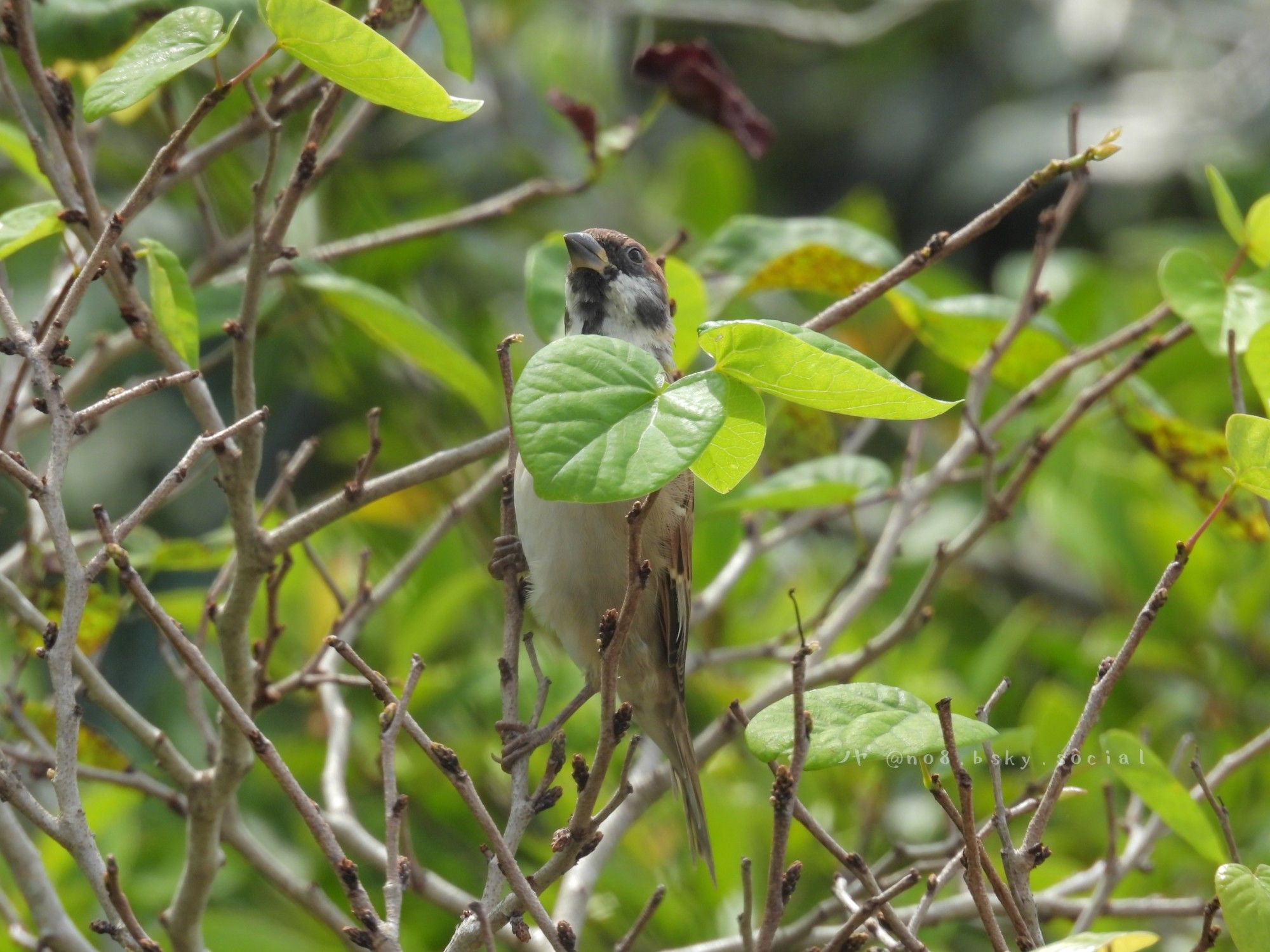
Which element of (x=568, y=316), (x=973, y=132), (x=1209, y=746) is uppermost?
(x=568, y=316)

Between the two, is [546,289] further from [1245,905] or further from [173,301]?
[1245,905]

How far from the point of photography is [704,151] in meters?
4.80

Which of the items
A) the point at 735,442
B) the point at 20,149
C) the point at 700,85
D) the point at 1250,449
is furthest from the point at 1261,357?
the point at 20,149

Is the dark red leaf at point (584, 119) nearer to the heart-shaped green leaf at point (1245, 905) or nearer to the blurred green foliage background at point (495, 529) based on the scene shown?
the blurred green foliage background at point (495, 529)

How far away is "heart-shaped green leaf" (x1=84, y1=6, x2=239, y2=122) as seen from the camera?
163 cm

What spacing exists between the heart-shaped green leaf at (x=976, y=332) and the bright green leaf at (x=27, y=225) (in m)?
1.55

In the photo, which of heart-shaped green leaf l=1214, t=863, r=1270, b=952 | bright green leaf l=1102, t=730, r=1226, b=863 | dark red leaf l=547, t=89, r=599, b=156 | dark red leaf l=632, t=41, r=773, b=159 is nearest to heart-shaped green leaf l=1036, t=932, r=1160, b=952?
heart-shaped green leaf l=1214, t=863, r=1270, b=952

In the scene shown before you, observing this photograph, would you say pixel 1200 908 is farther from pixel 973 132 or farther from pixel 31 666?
pixel 973 132

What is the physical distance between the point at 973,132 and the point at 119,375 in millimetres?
4953

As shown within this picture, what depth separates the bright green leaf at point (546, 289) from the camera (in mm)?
2770

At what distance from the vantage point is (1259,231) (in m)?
2.44

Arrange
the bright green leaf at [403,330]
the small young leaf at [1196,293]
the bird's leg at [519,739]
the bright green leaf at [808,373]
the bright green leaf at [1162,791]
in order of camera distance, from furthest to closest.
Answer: the bright green leaf at [403,330] → the small young leaf at [1196,293] → the bright green leaf at [1162,791] → the bird's leg at [519,739] → the bright green leaf at [808,373]

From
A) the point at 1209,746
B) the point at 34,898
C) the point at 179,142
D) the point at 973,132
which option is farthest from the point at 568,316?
the point at 973,132

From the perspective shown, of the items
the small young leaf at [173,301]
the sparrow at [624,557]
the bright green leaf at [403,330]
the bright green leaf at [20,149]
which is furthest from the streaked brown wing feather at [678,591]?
the bright green leaf at [20,149]
